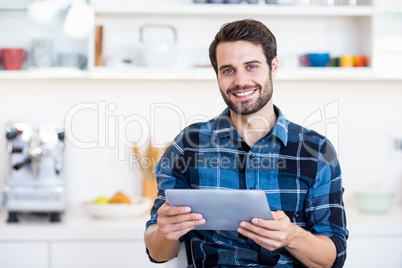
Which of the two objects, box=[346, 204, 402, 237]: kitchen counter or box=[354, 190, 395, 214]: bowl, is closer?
box=[346, 204, 402, 237]: kitchen counter

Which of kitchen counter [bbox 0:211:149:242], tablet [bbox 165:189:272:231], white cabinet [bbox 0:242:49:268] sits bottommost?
white cabinet [bbox 0:242:49:268]

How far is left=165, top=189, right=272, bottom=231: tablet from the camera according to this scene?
153cm

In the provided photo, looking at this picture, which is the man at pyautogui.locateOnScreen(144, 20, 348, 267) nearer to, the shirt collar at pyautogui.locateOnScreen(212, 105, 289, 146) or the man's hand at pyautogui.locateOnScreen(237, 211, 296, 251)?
the shirt collar at pyautogui.locateOnScreen(212, 105, 289, 146)

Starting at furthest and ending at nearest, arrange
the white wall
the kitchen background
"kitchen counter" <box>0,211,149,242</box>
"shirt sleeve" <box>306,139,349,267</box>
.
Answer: the white wall, the kitchen background, "kitchen counter" <box>0,211,149,242</box>, "shirt sleeve" <box>306,139,349,267</box>

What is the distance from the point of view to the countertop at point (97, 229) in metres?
2.57

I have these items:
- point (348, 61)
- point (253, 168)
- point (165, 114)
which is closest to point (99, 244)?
point (165, 114)

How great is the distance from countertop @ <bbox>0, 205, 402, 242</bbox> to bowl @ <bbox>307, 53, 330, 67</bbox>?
74 cm

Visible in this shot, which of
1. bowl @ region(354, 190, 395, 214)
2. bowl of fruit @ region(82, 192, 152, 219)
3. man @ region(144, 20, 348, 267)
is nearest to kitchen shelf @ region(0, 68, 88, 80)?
bowl of fruit @ region(82, 192, 152, 219)

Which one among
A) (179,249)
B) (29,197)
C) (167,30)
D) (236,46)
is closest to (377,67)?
(167,30)

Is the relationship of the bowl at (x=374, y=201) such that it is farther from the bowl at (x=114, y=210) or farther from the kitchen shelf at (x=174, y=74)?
the bowl at (x=114, y=210)

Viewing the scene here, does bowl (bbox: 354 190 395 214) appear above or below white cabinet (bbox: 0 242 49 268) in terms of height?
above

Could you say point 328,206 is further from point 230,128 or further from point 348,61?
point 348,61

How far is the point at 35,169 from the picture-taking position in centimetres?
276

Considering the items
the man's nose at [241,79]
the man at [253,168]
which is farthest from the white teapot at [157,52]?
the man's nose at [241,79]
